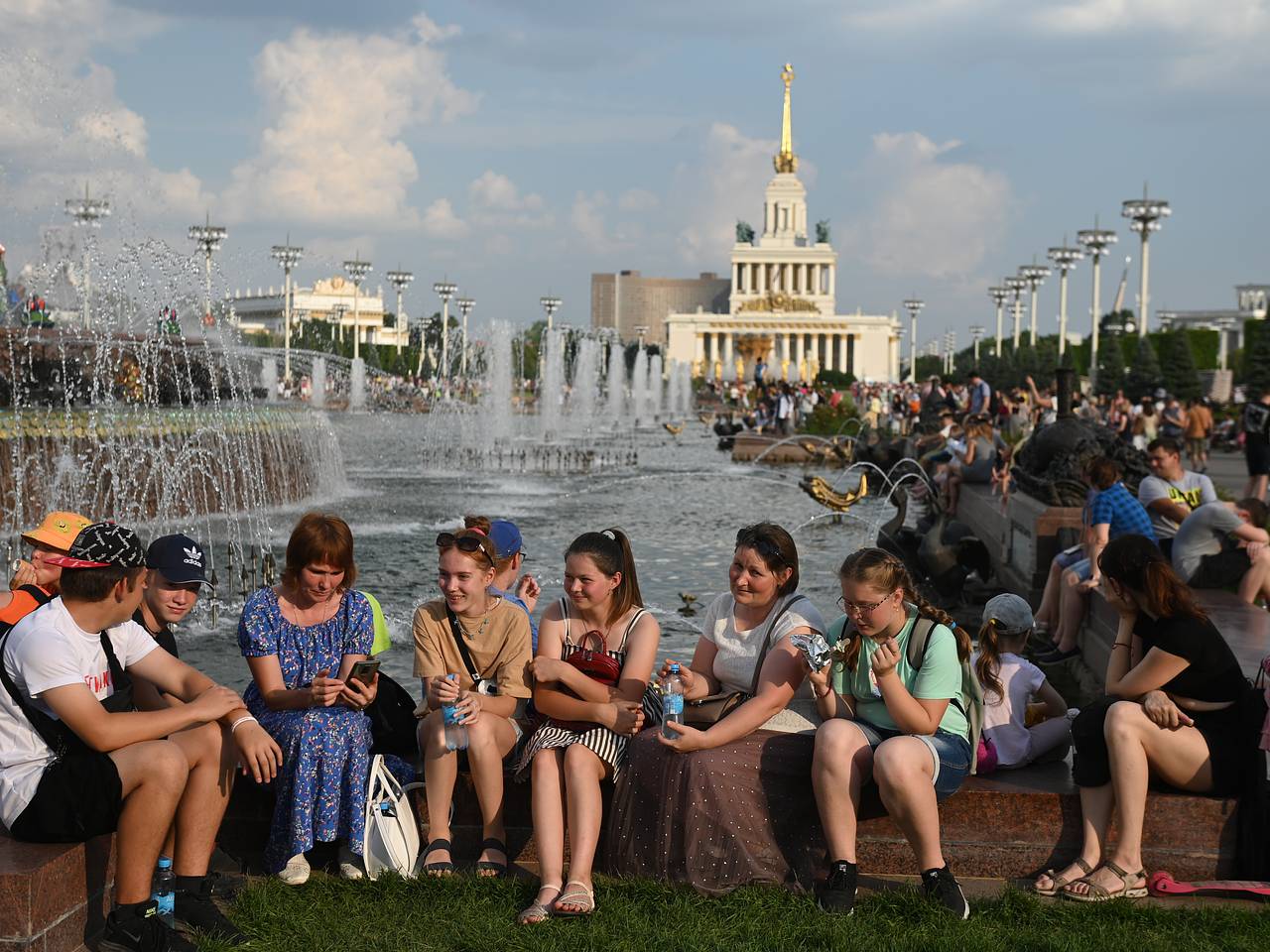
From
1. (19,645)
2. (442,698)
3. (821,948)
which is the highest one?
(19,645)

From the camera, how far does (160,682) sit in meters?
4.24

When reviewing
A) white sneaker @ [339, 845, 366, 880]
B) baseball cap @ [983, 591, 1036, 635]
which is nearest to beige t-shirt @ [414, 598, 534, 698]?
white sneaker @ [339, 845, 366, 880]

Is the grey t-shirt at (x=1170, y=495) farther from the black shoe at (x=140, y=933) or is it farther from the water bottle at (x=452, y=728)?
the black shoe at (x=140, y=933)

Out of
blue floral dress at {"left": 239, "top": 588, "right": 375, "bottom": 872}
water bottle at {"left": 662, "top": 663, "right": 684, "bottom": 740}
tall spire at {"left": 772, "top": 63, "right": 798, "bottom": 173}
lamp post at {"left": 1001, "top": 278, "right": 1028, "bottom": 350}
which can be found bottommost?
blue floral dress at {"left": 239, "top": 588, "right": 375, "bottom": 872}

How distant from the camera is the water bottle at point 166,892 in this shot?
399 cm

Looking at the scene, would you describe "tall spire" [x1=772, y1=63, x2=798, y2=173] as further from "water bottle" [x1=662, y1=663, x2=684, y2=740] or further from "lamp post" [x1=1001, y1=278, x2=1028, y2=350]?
"water bottle" [x1=662, y1=663, x2=684, y2=740]

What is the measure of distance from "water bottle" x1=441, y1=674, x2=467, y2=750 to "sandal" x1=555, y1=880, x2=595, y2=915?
57 cm

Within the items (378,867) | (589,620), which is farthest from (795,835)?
(378,867)

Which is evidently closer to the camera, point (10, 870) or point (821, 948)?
point (10, 870)

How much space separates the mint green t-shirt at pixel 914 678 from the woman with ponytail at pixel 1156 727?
423 mm

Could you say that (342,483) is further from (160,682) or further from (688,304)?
(688,304)

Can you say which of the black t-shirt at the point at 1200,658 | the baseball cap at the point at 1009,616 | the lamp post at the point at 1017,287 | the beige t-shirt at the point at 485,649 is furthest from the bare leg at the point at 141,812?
the lamp post at the point at 1017,287

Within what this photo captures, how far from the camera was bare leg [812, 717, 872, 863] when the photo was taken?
14.3ft

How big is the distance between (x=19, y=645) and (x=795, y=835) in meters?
2.35
